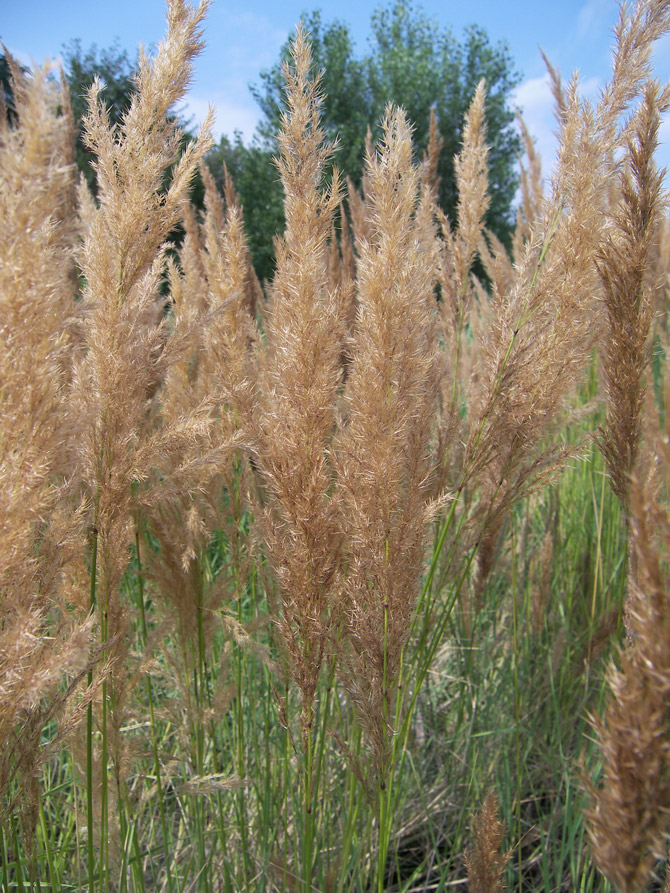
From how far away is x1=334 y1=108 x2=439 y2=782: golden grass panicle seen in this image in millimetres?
1160

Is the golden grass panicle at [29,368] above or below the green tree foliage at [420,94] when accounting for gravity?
below

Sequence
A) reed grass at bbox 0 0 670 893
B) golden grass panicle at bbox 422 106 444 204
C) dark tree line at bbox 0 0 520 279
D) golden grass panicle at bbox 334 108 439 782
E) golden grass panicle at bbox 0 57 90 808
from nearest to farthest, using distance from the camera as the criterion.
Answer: golden grass panicle at bbox 0 57 90 808
reed grass at bbox 0 0 670 893
golden grass panicle at bbox 334 108 439 782
golden grass panicle at bbox 422 106 444 204
dark tree line at bbox 0 0 520 279

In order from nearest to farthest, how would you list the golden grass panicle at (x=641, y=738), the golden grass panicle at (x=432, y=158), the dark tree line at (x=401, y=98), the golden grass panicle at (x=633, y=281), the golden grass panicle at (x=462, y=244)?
the golden grass panicle at (x=641, y=738) < the golden grass panicle at (x=633, y=281) < the golden grass panicle at (x=462, y=244) < the golden grass panicle at (x=432, y=158) < the dark tree line at (x=401, y=98)

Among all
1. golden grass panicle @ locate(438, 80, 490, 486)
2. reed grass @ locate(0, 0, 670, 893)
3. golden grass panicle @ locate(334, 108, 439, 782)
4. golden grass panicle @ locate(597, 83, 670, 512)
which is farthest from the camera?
golden grass panicle @ locate(438, 80, 490, 486)

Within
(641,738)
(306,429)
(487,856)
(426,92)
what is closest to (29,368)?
(306,429)

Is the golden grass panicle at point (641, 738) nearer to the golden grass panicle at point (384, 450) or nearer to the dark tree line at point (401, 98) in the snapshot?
the golden grass panicle at point (384, 450)

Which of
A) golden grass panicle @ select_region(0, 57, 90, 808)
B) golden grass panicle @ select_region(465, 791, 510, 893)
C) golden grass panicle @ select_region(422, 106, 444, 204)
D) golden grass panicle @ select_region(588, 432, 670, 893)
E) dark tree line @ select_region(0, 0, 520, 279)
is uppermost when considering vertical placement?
dark tree line @ select_region(0, 0, 520, 279)

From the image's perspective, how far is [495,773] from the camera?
7.70ft

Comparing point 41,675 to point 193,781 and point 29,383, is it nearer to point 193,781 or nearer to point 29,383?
point 29,383

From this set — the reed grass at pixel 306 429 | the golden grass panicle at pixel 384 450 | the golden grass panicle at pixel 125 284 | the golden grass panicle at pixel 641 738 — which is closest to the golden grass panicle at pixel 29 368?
the reed grass at pixel 306 429

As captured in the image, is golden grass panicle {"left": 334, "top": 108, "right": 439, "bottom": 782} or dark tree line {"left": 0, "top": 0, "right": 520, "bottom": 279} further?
dark tree line {"left": 0, "top": 0, "right": 520, "bottom": 279}

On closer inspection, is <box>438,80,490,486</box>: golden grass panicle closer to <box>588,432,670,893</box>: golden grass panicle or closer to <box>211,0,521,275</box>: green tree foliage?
<box>588,432,670,893</box>: golden grass panicle

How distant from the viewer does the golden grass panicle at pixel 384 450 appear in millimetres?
1160

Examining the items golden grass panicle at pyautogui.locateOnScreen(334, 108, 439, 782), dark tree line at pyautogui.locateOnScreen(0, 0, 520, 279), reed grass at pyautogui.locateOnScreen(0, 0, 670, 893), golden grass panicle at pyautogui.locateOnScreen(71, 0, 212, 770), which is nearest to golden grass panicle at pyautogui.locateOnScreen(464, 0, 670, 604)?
reed grass at pyautogui.locateOnScreen(0, 0, 670, 893)
